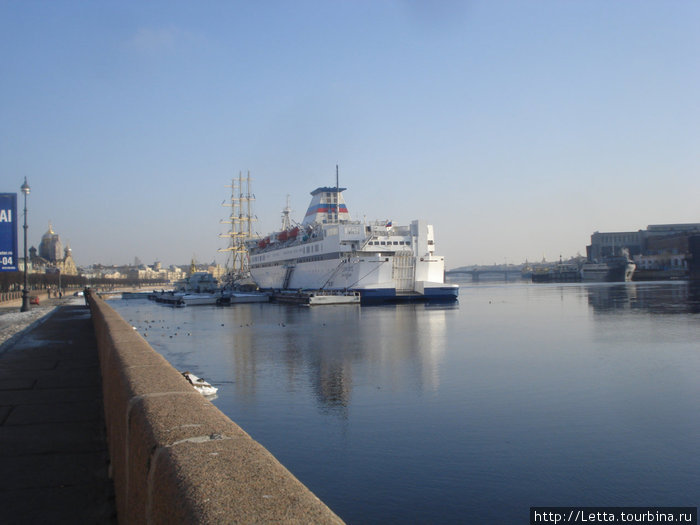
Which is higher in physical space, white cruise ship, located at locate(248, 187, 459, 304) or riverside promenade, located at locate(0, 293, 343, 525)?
white cruise ship, located at locate(248, 187, 459, 304)

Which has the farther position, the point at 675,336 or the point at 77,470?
the point at 675,336

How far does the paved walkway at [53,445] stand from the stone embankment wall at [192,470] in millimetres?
728

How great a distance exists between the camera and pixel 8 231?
18312 mm

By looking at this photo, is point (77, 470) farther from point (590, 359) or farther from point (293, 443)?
point (590, 359)

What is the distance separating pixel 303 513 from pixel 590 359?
64.9ft

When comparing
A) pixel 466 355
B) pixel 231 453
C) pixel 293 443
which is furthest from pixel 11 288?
pixel 231 453

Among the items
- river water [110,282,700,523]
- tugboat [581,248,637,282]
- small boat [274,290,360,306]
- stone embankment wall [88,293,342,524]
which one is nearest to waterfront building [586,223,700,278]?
tugboat [581,248,637,282]

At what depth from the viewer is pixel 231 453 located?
3.00m

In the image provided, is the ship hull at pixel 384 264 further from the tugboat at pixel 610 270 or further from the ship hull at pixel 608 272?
the tugboat at pixel 610 270

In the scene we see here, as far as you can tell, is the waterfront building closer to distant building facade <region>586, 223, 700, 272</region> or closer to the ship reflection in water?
distant building facade <region>586, 223, 700, 272</region>

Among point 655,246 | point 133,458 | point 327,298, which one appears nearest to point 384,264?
point 327,298

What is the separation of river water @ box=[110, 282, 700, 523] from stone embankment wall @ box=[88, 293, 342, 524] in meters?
4.30

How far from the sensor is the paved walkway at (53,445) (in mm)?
5016

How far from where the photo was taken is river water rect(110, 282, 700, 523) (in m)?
8.38
